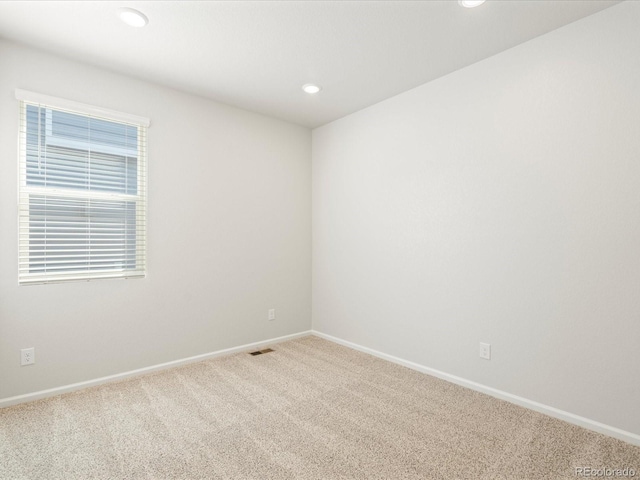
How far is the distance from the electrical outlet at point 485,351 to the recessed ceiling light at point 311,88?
8.64 feet

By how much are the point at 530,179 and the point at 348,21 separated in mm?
1660

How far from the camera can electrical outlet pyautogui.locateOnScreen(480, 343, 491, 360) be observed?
2.59 meters

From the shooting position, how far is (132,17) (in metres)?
2.10

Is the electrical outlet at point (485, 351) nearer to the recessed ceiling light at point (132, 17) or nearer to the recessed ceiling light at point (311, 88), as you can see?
the recessed ceiling light at point (311, 88)

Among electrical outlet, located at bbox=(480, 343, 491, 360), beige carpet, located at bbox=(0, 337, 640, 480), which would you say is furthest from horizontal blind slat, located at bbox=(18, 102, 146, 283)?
electrical outlet, located at bbox=(480, 343, 491, 360)

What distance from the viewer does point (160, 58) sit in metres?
2.59

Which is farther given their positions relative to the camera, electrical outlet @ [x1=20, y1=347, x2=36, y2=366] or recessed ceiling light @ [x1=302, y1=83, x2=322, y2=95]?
recessed ceiling light @ [x1=302, y1=83, x2=322, y2=95]

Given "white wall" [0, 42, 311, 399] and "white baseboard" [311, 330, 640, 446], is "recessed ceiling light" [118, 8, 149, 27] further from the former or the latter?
"white baseboard" [311, 330, 640, 446]

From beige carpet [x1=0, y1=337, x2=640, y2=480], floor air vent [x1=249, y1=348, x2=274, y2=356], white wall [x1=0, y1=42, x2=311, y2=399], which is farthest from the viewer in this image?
floor air vent [x1=249, y1=348, x2=274, y2=356]

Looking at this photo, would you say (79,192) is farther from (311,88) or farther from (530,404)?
(530,404)

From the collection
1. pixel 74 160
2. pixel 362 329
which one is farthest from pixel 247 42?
pixel 362 329

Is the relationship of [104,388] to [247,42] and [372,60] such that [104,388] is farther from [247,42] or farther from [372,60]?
[372,60]

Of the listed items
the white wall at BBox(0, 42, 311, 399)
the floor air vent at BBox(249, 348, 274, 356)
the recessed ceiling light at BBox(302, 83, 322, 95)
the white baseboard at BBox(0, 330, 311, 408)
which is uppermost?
the recessed ceiling light at BBox(302, 83, 322, 95)

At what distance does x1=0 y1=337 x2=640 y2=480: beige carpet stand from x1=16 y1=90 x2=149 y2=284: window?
3.38 feet
